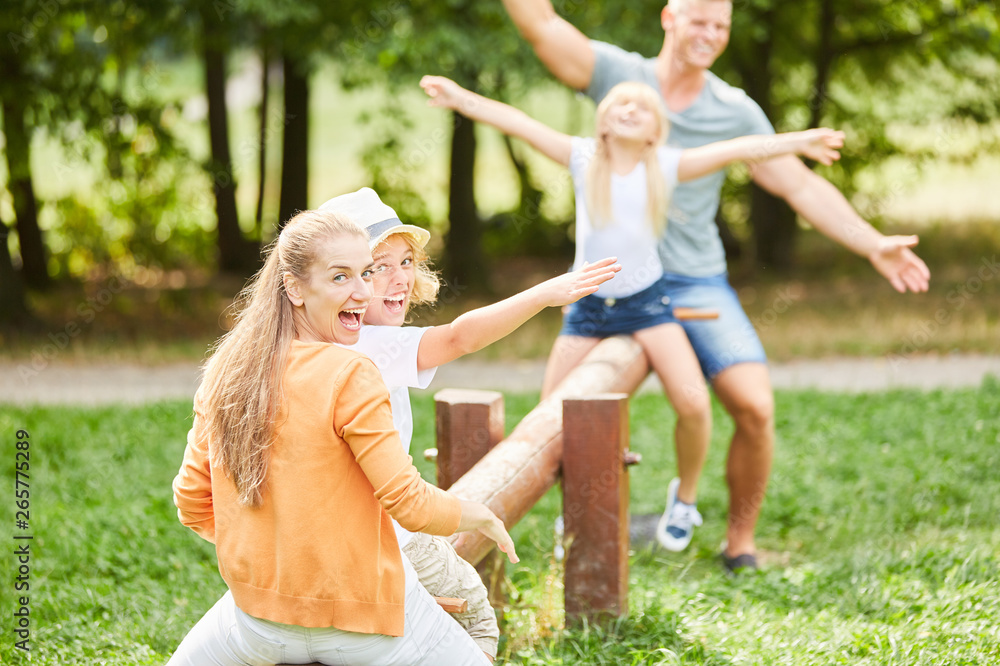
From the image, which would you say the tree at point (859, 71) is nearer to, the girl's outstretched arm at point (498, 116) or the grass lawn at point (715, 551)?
the grass lawn at point (715, 551)

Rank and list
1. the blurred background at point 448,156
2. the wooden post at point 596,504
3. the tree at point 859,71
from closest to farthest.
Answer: the wooden post at point 596,504
the blurred background at point 448,156
the tree at point 859,71

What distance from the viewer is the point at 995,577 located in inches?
149

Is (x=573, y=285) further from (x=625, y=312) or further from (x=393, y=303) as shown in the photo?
(x=625, y=312)

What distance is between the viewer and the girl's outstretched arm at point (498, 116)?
3725 millimetres

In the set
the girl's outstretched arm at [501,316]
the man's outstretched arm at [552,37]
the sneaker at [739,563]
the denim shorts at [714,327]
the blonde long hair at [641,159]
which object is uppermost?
the man's outstretched arm at [552,37]

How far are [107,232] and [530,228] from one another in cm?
602

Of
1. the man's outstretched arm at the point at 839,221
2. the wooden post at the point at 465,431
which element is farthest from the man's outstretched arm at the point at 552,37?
the wooden post at the point at 465,431

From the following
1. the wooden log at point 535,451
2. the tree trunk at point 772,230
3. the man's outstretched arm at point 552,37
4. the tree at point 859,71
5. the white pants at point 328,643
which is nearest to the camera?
the white pants at point 328,643

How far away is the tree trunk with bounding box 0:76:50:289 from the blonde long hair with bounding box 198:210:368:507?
844 cm

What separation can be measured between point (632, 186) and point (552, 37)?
2.78 ft

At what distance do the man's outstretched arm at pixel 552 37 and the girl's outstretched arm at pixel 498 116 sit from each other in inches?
18.5

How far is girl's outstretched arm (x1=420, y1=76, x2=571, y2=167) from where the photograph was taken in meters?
3.72

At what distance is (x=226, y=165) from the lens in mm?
11352

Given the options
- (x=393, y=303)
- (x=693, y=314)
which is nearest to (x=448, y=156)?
(x=693, y=314)
